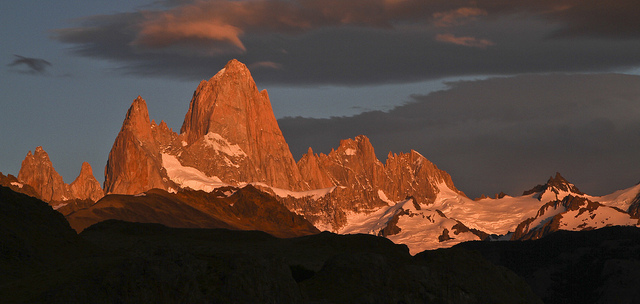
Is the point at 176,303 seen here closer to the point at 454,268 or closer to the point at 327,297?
the point at 327,297

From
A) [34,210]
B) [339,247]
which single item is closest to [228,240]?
[339,247]

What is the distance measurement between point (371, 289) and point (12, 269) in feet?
109

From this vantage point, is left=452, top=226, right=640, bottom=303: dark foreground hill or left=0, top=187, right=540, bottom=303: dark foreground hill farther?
left=452, top=226, right=640, bottom=303: dark foreground hill

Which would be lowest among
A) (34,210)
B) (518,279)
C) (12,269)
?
(518,279)

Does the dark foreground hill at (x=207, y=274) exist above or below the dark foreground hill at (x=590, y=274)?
above

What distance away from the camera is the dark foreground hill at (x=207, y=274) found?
52812 millimetres

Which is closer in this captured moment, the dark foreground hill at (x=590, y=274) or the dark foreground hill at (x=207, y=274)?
the dark foreground hill at (x=207, y=274)

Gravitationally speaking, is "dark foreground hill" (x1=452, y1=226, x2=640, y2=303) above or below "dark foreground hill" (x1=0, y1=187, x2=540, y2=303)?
below

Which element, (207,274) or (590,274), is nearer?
(207,274)

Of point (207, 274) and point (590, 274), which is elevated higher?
point (207, 274)

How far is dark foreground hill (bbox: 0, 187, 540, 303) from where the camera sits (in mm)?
52812

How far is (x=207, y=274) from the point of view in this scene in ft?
185

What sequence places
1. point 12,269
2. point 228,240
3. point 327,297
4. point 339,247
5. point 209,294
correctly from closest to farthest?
point 209,294
point 327,297
point 12,269
point 339,247
point 228,240

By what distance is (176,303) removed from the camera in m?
52.7
